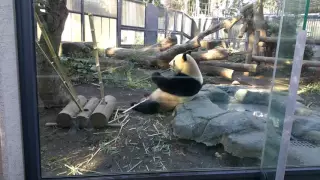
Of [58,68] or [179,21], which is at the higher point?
[179,21]

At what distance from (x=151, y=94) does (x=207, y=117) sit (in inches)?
20.1

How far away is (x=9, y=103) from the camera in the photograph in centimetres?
115

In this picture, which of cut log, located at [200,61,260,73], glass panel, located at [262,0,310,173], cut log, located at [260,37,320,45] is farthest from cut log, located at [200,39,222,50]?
glass panel, located at [262,0,310,173]

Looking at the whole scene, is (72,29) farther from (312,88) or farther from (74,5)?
(312,88)

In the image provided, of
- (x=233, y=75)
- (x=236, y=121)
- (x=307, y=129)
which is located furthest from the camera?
(x=233, y=75)

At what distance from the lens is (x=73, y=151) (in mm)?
1603

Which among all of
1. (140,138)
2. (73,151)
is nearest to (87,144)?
(73,151)

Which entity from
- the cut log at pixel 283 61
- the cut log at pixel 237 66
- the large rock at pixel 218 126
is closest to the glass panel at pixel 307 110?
the cut log at pixel 283 61

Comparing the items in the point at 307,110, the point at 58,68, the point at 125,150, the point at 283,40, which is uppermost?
the point at 283,40

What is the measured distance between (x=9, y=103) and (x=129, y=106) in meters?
1.07

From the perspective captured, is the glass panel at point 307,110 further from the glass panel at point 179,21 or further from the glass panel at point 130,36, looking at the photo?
the glass panel at point 130,36

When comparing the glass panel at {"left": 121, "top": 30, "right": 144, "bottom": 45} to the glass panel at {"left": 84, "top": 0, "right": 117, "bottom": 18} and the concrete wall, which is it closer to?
the glass panel at {"left": 84, "top": 0, "right": 117, "bottom": 18}

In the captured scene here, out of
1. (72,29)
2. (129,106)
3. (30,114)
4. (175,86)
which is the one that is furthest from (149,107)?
(30,114)

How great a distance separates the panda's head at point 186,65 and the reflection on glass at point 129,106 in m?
0.01
